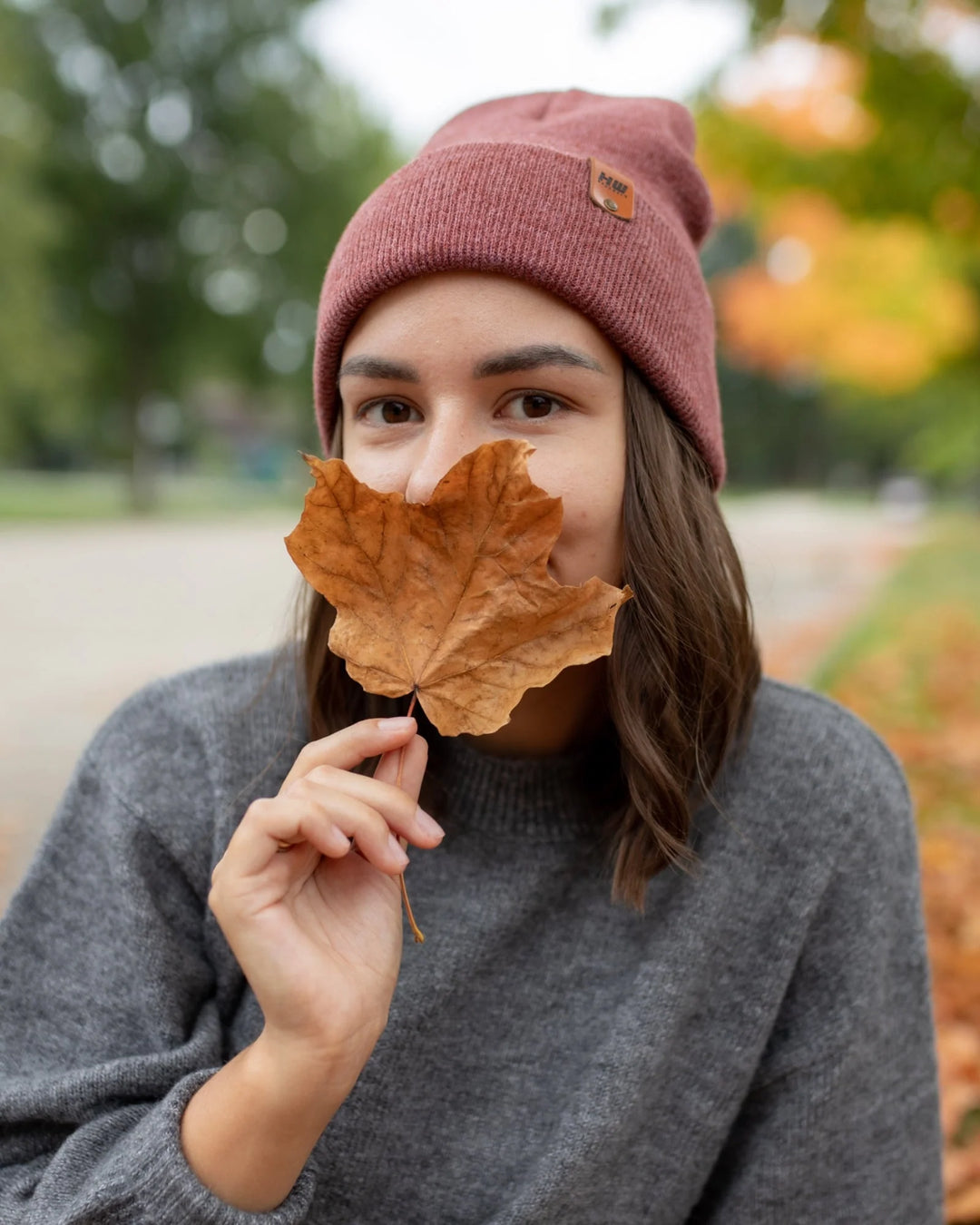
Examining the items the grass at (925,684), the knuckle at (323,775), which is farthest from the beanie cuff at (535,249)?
the grass at (925,684)

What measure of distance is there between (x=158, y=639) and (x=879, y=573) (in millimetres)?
10116

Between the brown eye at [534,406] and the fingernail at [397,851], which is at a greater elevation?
the brown eye at [534,406]

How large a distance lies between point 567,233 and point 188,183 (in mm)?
21266

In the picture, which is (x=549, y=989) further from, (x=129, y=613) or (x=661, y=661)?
(x=129, y=613)

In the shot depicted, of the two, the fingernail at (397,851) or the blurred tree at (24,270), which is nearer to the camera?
the fingernail at (397,851)

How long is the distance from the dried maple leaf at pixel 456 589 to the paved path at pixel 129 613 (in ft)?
1.74

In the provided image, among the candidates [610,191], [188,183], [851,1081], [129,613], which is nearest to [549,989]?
[851,1081]

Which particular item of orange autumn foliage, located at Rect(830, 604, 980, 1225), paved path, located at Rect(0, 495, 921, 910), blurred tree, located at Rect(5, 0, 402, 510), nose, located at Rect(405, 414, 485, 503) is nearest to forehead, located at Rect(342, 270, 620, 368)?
nose, located at Rect(405, 414, 485, 503)

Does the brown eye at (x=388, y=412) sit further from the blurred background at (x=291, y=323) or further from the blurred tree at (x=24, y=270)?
the blurred tree at (x=24, y=270)

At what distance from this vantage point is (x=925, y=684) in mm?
6074

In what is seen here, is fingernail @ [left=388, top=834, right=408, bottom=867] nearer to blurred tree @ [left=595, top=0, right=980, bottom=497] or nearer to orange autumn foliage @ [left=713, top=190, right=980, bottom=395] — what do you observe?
blurred tree @ [left=595, top=0, right=980, bottom=497]

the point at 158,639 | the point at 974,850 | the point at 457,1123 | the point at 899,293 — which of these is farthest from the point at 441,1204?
the point at 899,293

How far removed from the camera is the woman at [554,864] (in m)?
1.36

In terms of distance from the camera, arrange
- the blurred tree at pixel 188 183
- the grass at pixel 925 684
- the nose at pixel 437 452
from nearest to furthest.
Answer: the nose at pixel 437 452, the grass at pixel 925 684, the blurred tree at pixel 188 183
